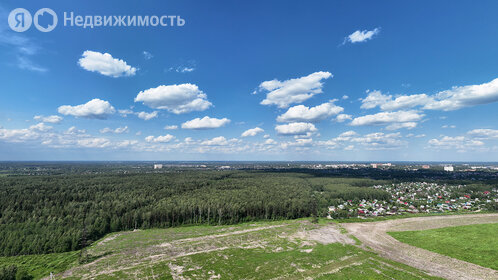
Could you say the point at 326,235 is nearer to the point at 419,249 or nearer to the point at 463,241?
the point at 419,249

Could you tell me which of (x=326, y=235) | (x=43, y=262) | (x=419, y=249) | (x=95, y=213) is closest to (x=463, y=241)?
(x=419, y=249)

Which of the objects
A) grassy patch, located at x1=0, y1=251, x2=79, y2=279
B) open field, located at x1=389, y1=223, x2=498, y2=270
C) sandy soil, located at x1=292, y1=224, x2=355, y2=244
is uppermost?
open field, located at x1=389, y1=223, x2=498, y2=270

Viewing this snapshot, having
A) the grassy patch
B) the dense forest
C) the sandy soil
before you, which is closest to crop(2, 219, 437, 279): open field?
the sandy soil

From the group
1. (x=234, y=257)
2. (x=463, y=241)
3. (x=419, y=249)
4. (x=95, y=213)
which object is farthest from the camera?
(x=95, y=213)

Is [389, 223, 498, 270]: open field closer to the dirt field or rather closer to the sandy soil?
the dirt field

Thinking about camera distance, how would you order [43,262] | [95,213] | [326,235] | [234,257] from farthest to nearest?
[95,213] < [326,235] < [43,262] < [234,257]

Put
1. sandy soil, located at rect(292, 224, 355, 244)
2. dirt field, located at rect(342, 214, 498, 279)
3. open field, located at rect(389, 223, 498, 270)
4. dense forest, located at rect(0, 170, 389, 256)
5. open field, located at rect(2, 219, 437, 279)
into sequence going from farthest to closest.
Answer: sandy soil, located at rect(292, 224, 355, 244) → dense forest, located at rect(0, 170, 389, 256) → open field, located at rect(389, 223, 498, 270) → dirt field, located at rect(342, 214, 498, 279) → open field, located at rect(2, 219, 437, 279)

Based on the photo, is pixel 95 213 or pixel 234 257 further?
pixel 95 213
